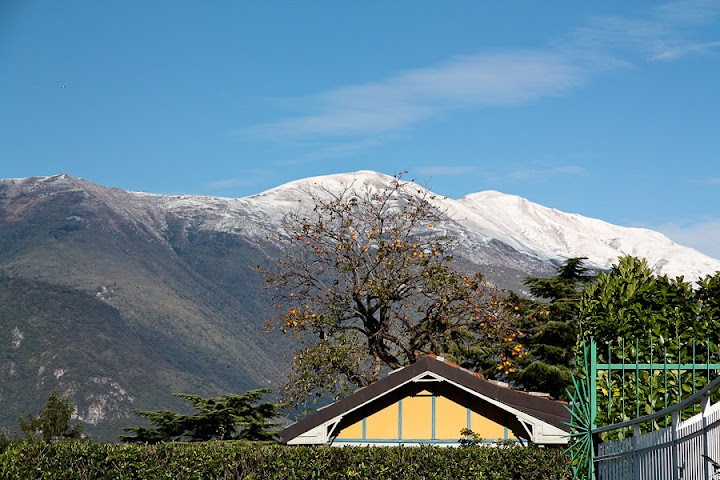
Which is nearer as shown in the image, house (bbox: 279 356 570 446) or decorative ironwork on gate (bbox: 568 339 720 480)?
decorative ironwork on gate (bbox: 568 339 720 480)

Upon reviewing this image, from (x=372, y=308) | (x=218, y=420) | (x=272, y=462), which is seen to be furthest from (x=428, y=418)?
(x=218, y=420)

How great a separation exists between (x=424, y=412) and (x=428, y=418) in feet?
0.52

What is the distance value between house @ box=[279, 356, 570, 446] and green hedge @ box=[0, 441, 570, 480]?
2.04m

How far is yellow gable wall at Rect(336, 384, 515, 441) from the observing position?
1888 cm

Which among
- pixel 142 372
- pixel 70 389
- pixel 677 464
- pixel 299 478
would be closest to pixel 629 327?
pixel 677 464

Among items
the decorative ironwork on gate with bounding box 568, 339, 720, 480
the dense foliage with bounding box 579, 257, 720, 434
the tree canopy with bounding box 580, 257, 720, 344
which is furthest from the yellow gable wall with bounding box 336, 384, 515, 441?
the tree canopy with bounding box 580, 257, 720, 344

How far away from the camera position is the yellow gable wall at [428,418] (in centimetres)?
1888

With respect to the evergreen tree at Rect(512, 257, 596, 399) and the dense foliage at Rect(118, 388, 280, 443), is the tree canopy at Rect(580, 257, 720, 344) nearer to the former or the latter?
the evergreen tree at Rect(512, 257, 596, 399)

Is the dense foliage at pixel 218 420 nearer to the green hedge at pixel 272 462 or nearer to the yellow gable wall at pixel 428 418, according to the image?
the yellow gable wall at pixel 428 418

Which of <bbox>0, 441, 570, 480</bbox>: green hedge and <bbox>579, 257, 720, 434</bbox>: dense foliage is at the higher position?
<bbox>579, 257, 720, 434</bbox>: dense foliage

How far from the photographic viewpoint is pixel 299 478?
16.0 m

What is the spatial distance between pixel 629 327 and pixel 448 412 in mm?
10106

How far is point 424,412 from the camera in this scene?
62.6ft

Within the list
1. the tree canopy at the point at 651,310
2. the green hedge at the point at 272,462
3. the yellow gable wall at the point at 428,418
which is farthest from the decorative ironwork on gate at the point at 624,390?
the yellow gable wall at the point at 428,418
